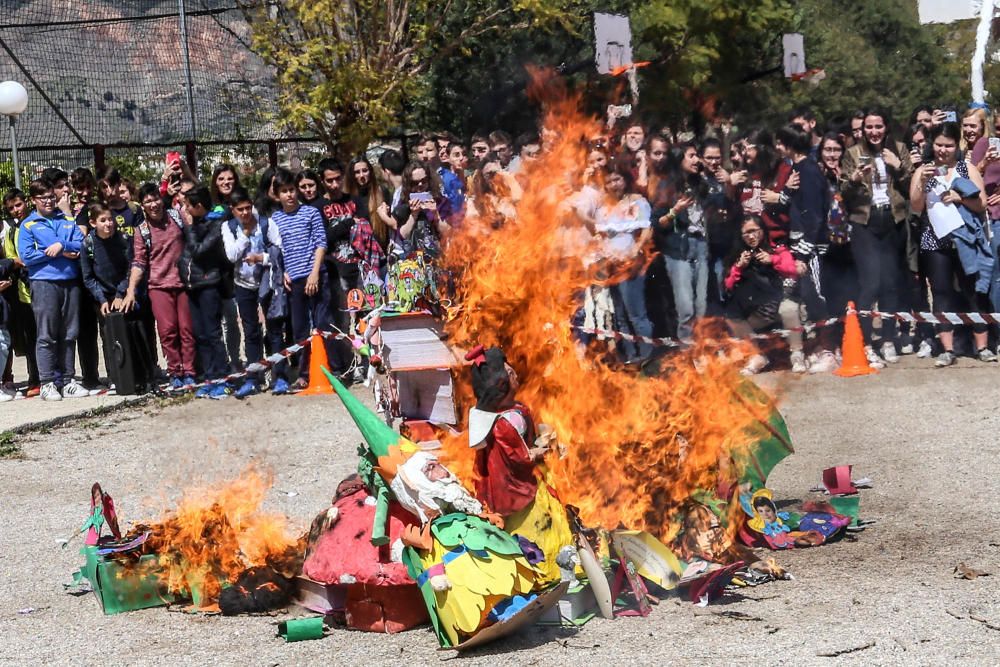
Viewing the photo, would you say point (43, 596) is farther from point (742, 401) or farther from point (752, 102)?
point (752, 102)

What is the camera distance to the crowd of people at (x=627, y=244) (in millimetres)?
11016

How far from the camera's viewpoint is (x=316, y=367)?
11391mm

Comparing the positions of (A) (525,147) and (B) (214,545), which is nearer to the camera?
(B) (214,545)

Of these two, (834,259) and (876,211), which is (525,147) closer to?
(834,259)

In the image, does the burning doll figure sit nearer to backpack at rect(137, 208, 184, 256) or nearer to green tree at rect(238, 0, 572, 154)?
backpack at rect(137, 208, 184, 256)

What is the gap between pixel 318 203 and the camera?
38.6 feet

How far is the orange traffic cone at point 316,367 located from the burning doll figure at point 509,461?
574cm

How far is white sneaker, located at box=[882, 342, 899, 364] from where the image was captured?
11359 mm

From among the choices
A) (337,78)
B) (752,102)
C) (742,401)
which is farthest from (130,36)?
(742,401)

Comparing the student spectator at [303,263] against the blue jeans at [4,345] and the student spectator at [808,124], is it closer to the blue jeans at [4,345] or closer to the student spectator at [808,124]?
the blue jeans at [4,345]

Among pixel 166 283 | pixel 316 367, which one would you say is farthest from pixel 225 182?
pixel 316 367

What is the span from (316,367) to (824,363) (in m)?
4.43

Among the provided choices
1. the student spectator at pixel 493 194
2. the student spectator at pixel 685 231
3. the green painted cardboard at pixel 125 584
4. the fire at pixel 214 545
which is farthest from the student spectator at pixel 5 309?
the green painted cardboard at pixel 125 584

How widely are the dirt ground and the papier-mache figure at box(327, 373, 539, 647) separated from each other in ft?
0.61
